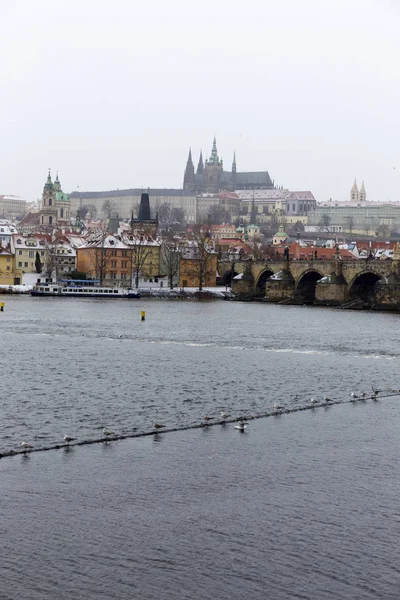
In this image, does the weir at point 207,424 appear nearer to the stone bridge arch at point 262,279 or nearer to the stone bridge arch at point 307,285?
the stone bridge arch at point 307,285

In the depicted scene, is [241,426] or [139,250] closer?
[241,426]

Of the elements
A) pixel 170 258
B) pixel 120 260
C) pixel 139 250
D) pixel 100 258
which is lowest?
pixel 120 260

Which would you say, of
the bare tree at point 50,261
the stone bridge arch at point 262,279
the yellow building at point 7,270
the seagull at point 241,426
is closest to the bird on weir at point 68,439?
the seagull at point 241,426

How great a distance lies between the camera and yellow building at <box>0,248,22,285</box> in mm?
91250

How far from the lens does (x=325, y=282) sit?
83.6 metres

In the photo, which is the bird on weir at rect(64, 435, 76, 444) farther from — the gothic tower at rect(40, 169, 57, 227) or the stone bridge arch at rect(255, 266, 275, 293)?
the gothic tower at rect(40, 169, 57, 227)

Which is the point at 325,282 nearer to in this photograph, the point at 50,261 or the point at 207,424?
the point at 50,261

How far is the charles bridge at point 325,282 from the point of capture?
78.9 meters

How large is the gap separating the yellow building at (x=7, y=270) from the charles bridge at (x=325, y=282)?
1971cm

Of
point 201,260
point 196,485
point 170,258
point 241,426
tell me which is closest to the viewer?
point 196,485

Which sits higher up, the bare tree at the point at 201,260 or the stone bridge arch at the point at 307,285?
the bare tree at the point at 201,260

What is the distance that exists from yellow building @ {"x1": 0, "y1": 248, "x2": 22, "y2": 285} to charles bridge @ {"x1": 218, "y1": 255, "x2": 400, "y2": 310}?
19709mm

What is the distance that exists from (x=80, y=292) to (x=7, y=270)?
9.99 m

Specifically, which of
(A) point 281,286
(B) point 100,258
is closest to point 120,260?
(B) point 100,258
